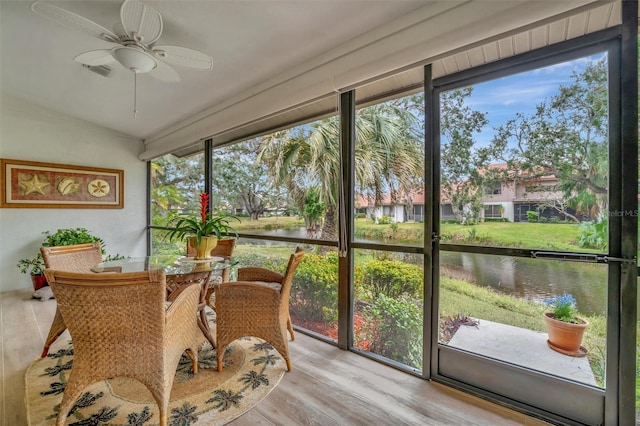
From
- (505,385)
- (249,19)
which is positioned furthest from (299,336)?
(249,19)

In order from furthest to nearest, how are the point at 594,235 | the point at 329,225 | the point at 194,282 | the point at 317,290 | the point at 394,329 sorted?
the point at 317,290 < the point at 329,225 < the point at 394,329 < the point at 194,282 < the point at 594,235

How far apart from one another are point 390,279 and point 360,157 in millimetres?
→ 1083

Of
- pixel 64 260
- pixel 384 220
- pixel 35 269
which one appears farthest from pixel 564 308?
pixel 35 269

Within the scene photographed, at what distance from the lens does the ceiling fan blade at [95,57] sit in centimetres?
209

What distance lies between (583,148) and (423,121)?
37.0 inches

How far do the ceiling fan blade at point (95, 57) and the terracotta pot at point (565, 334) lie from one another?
140 inches

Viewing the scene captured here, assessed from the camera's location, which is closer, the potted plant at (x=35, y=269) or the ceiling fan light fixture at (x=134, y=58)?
the ceiling fan light fixture at (x=134, y=58)

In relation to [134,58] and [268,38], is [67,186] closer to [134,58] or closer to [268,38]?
[134,58]

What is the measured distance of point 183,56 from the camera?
2.10 metres

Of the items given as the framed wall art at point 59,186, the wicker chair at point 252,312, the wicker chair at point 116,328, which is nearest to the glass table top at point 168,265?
the wicker chair at point 252,312

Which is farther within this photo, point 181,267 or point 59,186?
point 59,186

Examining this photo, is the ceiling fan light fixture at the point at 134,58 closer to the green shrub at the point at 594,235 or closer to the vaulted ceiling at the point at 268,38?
the vaulted ceiling at the point at 268,38

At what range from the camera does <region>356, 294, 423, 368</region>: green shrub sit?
7.00ft

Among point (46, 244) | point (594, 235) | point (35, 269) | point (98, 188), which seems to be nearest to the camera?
point (594, 235)
